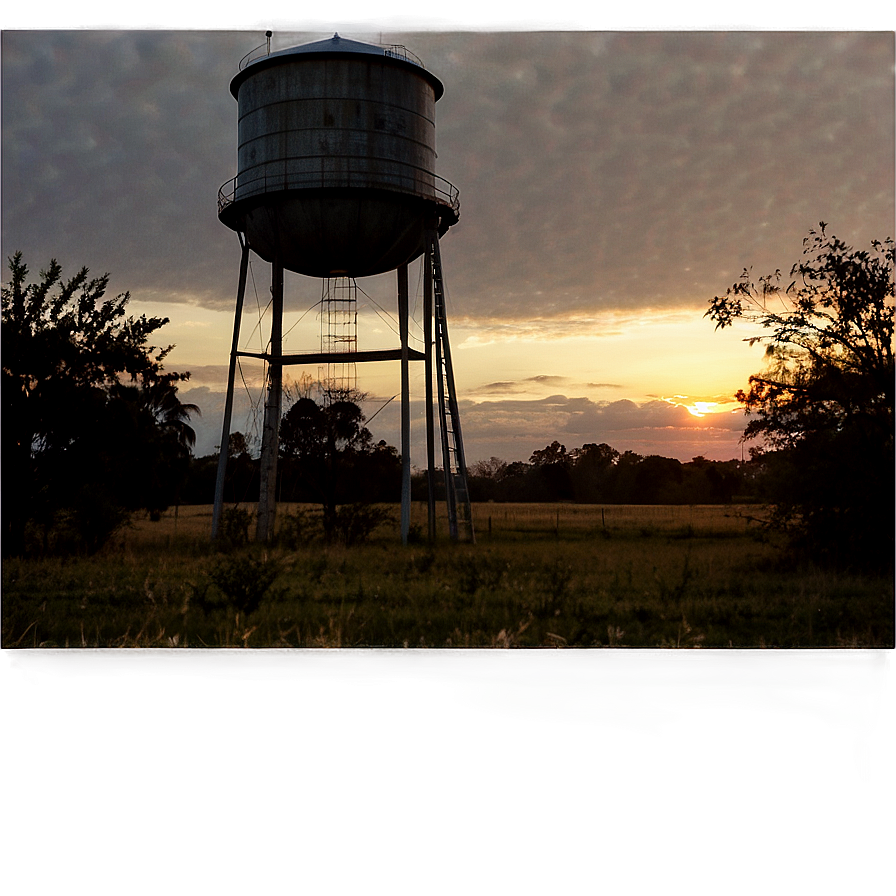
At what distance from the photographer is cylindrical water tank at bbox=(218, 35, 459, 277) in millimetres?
15531

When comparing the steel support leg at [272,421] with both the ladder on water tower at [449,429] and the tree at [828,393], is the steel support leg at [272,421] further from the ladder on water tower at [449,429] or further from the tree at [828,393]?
the tree at [828,393]

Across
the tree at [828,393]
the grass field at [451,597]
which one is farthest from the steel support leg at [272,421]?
the tree at [828,393]

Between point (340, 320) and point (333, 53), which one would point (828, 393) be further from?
point (333, 53)

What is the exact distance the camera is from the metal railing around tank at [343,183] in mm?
15484

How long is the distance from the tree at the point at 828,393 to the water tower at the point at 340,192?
211 inches

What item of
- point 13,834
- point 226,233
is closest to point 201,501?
point 226,233

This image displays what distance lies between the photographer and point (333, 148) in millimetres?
15523

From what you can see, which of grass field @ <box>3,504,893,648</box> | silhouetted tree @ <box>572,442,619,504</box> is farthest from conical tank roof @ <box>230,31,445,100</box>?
grass field @ <box>3,504,893,648</box>

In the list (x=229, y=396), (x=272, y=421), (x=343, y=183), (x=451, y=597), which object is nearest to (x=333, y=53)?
(x=343, y=183)

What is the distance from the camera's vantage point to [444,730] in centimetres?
789

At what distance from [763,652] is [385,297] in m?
10.4

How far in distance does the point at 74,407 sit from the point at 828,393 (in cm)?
1174

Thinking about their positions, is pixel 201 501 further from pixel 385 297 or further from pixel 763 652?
pixel 763 652

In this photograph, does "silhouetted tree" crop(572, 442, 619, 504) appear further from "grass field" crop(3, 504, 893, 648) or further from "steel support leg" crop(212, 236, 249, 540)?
"steel support leg" crop(212, 236, 249, 540)
